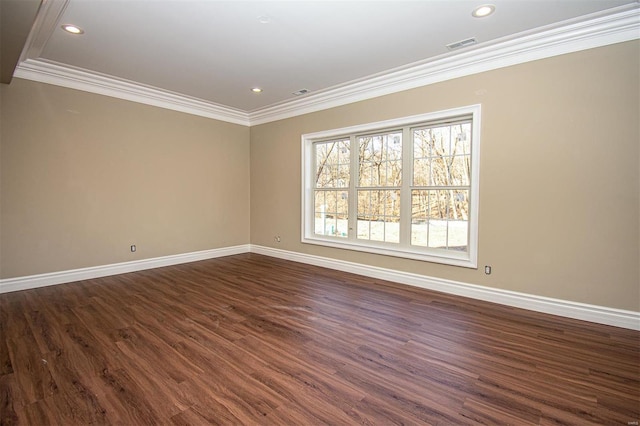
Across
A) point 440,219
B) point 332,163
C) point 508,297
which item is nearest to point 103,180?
point 332,163

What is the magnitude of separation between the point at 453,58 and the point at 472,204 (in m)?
1.74

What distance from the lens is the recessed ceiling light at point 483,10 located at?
2.72 m

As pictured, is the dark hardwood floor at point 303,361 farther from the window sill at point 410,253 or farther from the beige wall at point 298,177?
the beige wall at point 298,177

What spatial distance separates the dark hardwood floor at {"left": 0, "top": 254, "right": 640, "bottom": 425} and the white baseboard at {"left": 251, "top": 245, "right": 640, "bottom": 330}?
0.41 ft

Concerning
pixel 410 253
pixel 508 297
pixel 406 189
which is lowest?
pixel 508 297

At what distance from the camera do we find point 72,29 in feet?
10.2

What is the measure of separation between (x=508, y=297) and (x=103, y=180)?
18.3 ft

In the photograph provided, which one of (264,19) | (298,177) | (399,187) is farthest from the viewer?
(298,177)

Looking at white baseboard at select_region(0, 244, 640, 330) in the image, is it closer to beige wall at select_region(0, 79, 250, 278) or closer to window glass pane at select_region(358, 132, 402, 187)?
beige wall at select_region(0, 79, 250, 278)

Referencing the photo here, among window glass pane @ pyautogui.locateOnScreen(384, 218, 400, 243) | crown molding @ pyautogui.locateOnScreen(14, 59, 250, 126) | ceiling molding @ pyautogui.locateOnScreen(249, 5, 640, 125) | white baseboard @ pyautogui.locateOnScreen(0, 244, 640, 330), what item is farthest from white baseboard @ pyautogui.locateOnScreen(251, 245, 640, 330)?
crown molding @ pyautogui.locateOnScreen(14, 59, 250, 126)

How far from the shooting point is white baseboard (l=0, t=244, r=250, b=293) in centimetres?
391

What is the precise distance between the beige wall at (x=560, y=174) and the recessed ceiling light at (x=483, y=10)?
2.75ft

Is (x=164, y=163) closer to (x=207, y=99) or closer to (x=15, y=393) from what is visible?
(x=207, y=99)

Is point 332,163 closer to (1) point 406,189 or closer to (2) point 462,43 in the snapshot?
(1) point 406,189
